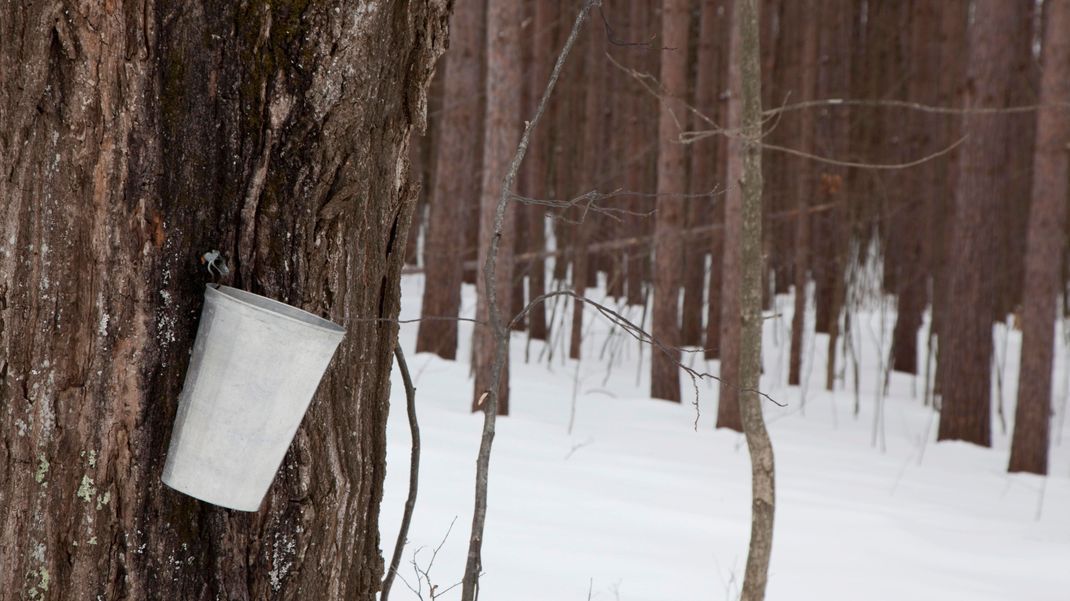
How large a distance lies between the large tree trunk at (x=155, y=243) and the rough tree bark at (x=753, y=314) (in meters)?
1.68

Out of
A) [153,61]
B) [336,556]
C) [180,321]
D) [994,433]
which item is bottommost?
[994,433]

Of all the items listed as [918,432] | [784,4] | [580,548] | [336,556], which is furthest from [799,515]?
[784,4]

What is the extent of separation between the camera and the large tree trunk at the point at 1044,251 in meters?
7.54

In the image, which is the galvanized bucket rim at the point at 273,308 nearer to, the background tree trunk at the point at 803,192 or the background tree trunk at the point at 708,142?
the background tree trunk at the point at 803,192

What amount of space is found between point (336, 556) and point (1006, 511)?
5.62 m

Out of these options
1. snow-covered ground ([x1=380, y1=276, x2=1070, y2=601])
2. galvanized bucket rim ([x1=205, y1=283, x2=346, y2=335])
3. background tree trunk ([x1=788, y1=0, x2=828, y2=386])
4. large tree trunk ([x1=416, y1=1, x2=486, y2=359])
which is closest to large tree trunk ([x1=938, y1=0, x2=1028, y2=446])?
snow-covered ground ([x1=380, y1=276, x2=1070, y2=601])

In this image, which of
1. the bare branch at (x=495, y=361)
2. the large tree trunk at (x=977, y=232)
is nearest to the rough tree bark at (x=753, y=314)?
the bare branch at (x=495, y=361)

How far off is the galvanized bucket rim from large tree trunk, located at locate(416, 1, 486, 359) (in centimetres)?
782

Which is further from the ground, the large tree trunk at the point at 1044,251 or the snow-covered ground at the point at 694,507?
the large tree trunk at the point at 1044,251

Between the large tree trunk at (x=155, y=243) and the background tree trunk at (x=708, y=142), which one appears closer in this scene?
the large tree trunk at (x=155, y=243)

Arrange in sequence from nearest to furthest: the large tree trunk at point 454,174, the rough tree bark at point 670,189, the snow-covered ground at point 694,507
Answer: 1. the snow-covered ground at point 694,507
2. the rough tree bark at point 670,189
3. the large tree trunk at point 454,174

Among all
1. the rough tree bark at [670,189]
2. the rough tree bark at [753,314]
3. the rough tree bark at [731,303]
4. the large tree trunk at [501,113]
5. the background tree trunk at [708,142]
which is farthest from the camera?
the background tree trunk at [708,142]

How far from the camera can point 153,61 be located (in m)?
1.54

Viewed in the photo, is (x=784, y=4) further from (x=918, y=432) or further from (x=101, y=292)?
(x=101, y=292)
